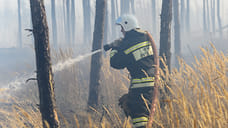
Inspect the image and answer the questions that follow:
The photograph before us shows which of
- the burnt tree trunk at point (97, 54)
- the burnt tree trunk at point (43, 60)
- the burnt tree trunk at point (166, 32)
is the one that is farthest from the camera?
the burnt tree trunk at point (97, 54)

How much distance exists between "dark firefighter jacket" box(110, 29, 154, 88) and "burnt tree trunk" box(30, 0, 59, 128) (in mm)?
1248

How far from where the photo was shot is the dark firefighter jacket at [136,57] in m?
3.30

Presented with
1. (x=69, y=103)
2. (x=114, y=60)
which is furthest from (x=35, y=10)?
(x=69, y=103)

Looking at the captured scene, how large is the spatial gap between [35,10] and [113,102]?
125 inches

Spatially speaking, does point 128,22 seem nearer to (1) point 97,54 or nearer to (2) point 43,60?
(2) point 43,60

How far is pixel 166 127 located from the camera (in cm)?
293

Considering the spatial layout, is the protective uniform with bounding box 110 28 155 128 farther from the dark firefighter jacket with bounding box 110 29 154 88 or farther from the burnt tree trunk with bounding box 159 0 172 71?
the burnt tree trunk with bounding box 159 0 172 71

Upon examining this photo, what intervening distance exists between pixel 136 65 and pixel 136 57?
118mm

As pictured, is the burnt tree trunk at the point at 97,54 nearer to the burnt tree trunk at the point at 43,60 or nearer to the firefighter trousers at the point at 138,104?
the firefighter trousers at the point at 138,104

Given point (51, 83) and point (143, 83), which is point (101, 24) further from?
point (51, 83)

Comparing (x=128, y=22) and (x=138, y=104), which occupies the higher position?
(x=128, y=22)

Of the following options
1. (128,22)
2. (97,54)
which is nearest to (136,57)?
(128,22)

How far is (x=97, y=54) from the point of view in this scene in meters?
5.30

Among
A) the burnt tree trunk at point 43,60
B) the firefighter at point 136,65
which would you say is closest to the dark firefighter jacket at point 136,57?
the firefighter at point 136,65
